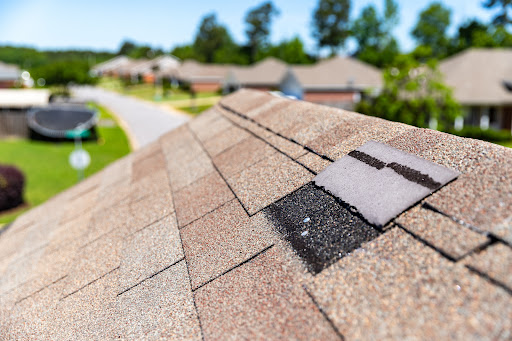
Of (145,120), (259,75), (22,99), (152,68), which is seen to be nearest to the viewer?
(22,99)

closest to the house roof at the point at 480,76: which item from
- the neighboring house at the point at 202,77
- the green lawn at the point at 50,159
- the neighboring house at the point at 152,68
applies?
the green lawn at the point at 50,159

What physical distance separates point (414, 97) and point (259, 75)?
36226 millimetres

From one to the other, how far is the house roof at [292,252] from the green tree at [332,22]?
295ft

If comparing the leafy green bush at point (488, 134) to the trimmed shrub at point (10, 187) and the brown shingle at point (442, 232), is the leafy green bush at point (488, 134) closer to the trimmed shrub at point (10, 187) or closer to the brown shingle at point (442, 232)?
the trimmed shrub at point (10, 187)

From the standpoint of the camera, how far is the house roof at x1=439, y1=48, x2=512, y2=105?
3034cm

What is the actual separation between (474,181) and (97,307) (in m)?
2.56

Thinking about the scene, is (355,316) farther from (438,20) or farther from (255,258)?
(438,20)

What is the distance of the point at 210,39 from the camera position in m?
111

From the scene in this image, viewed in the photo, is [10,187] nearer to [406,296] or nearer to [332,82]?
[406,296]

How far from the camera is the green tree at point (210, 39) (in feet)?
359

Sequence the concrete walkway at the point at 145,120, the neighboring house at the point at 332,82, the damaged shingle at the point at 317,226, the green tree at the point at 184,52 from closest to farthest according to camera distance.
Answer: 1. the damaged shingle at the point at 317,226
2. the concrete walkway at the point at 145,120
3. the neighboring house at the point at 332,82
4. the green tree at the point at 184,52

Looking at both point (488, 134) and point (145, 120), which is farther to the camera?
point (145, 120)

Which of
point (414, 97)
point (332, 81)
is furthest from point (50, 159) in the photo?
point (332, 81)

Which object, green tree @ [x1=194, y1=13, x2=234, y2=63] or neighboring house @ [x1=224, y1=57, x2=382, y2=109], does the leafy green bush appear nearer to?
neighboring house @ [x1=224, y1=57, x2=382, y2=109]
